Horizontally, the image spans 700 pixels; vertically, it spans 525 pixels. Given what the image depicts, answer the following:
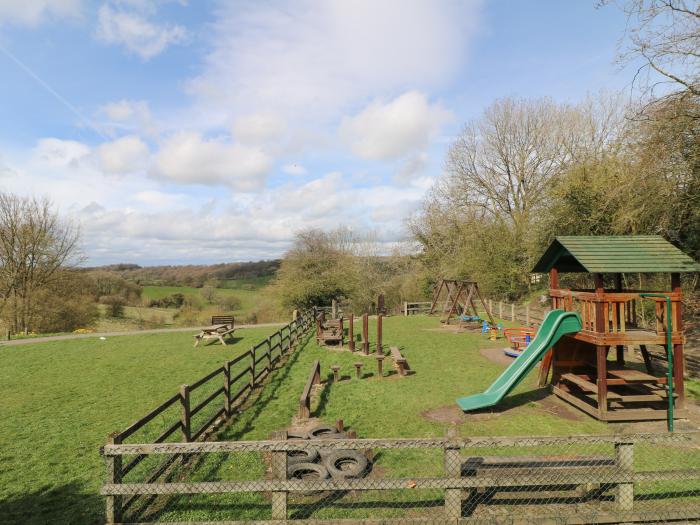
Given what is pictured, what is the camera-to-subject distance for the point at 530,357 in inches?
362

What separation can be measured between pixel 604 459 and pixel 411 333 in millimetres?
15532

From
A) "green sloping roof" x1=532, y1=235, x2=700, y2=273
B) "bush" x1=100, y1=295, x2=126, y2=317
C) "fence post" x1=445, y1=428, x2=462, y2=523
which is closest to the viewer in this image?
"fence post" x1=445, y1=428, x2=462, y2=523

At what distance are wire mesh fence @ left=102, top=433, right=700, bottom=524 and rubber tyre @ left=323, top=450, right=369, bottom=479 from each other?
16mm

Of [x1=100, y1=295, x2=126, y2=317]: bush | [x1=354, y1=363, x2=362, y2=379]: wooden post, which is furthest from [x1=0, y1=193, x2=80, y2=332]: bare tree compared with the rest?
[x1=354, y1=363, x2=362, y2=379]: wooden post

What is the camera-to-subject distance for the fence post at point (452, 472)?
178 inches

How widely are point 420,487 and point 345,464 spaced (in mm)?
1912

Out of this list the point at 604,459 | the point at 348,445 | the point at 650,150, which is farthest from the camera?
the point at 650,150

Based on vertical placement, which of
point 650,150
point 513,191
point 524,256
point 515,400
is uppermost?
point 513,191

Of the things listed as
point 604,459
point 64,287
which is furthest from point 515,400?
point 64,287

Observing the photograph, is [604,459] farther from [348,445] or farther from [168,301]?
[168,301]

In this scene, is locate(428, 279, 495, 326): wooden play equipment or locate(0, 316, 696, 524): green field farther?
locate(428, 279, 495, 326): wooden play equipment

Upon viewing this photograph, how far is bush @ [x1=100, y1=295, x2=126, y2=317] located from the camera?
36281 mm

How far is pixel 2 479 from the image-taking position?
621 cm

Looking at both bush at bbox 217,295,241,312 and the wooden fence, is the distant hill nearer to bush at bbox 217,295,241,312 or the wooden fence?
bush at bbox 217,295,241,312
